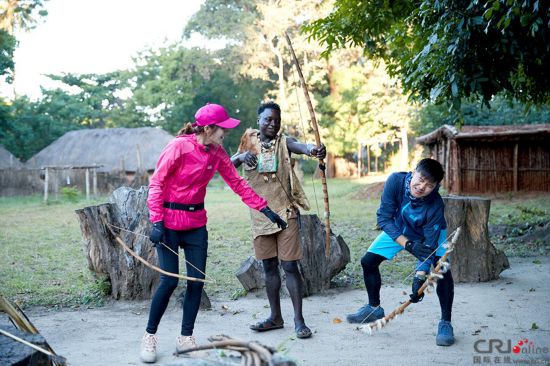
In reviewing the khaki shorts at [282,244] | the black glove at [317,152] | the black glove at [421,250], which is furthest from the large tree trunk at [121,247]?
the black glove at [421,250]

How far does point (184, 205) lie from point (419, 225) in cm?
202

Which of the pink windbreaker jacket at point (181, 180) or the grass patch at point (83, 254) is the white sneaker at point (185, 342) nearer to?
the pink windbreaker jacket at point (181, 180)

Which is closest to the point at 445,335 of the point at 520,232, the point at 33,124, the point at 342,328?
the point at 342,328

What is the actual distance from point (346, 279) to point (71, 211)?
15.7 meters

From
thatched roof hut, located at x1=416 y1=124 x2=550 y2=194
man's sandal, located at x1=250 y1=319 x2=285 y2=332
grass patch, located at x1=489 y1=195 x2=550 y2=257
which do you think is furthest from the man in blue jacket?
thatched roof hut, located at x1=416 y1=124 x2=550 y2=194

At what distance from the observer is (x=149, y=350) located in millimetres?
4395

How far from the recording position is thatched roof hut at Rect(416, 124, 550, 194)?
20500mm

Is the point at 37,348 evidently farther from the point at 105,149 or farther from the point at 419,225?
the point at 105,149

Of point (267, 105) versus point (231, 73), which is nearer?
point (267, 105)

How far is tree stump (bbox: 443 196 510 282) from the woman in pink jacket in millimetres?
3869

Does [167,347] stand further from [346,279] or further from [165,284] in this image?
[346,279]

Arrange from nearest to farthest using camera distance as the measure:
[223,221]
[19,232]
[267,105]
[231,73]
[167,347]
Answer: [167,347] → [267,105] → [19,232] → [223,221] → [231,73]

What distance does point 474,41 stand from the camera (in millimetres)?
6930

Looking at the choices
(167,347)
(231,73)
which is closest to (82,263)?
(167,347)
